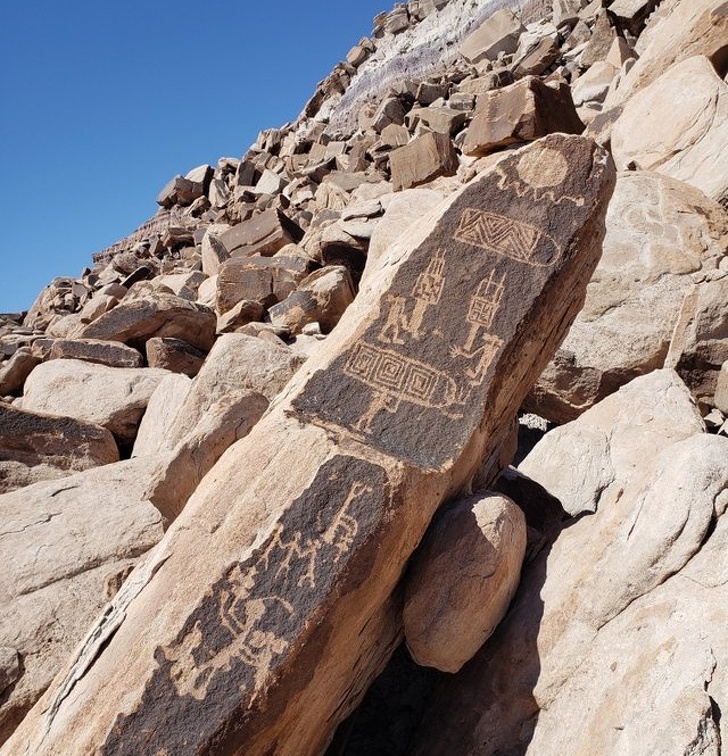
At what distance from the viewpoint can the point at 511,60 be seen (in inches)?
586

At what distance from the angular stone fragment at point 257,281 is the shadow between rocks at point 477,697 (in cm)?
454

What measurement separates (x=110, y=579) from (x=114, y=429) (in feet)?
7.75

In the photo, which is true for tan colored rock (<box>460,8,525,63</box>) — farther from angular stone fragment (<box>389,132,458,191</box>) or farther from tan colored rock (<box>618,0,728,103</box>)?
tan colored rock (<box>618,0,728,103</box>)

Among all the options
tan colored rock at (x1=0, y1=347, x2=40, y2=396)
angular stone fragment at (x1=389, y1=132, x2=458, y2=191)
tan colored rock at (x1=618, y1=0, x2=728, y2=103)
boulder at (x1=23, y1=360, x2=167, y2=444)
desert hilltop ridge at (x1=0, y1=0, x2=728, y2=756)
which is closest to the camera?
desert hilltop ridge at (x1=0, y1=0, x2=728, y2=756)

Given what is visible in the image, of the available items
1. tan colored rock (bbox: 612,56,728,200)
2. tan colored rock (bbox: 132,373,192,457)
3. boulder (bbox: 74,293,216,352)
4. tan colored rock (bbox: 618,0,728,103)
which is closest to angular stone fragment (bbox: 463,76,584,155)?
tan colored rock (bbox: 618,0,728,103)

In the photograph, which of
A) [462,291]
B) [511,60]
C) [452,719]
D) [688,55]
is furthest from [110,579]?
[511,60]

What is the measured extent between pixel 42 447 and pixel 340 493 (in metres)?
3.03

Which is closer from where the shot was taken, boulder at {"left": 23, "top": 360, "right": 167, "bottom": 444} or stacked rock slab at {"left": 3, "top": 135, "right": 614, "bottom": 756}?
stacked rock slab at {"left": 3, "top": 135, "right": 614, "bottom": 756}

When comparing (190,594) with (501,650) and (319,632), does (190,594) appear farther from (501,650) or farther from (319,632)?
(501,650)

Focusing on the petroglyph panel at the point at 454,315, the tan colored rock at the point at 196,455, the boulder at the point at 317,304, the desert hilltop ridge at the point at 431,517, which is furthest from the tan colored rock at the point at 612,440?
the boulder at the point at 317,304

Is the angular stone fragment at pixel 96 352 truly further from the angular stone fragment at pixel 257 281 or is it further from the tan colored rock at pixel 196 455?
the tan colored rock at pixel 196 455

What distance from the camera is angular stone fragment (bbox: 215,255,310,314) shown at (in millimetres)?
7281

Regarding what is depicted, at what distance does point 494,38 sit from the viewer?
1592cm

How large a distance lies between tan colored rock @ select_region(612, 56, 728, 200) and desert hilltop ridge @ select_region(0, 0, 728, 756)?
266 millimetres
